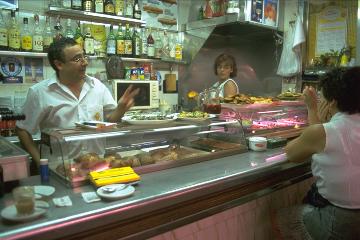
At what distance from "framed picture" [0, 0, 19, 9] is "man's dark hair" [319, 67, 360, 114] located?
2.92m

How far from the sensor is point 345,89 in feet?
5.92

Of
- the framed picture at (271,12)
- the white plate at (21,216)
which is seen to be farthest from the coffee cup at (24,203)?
the framed picture at (271,12)

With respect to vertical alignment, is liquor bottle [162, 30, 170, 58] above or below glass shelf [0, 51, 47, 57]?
above

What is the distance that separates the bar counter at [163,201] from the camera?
1.14 meters

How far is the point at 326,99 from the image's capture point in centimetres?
196

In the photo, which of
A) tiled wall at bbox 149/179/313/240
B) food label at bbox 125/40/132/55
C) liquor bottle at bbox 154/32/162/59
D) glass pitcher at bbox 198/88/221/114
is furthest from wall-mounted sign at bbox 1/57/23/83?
tiled wall at bbox 149/179/313/240

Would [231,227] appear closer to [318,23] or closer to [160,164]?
[160,164]

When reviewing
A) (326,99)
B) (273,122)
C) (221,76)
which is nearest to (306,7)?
(221,76)

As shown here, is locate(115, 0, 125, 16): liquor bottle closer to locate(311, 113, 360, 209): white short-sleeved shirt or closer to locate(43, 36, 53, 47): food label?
locate(43, 36, 53, 47): food label

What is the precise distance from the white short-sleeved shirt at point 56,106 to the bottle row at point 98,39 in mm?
1052

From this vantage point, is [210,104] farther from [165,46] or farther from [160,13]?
[160,13]

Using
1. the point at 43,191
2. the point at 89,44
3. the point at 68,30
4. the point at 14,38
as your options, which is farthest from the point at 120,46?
the point at 43,191

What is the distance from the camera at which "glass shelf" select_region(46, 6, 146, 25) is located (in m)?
3.32

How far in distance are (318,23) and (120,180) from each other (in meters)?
4.16
